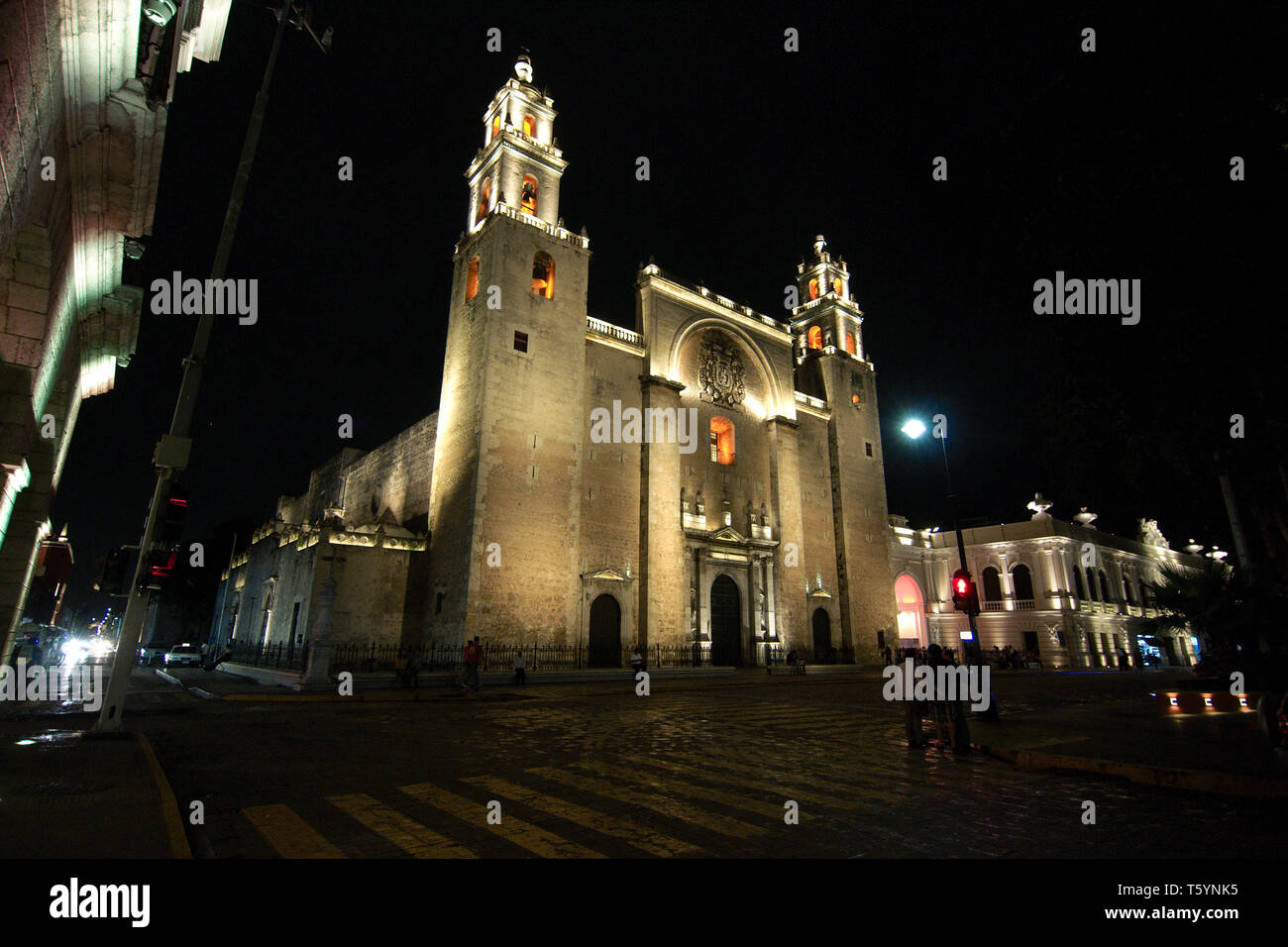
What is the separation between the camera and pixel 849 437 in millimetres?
37656

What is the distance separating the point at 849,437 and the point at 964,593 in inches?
1102

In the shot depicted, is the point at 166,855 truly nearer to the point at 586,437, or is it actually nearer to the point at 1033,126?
the point at 1033,126

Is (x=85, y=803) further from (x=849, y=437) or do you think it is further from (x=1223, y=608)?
(x=849, y=437)

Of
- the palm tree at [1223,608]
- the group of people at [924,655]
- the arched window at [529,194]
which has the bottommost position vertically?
the group of people at [924,655]

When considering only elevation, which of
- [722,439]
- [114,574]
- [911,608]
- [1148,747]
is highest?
[722,439]

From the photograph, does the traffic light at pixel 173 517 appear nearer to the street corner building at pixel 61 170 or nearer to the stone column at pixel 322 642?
the street corner building at pixel 61 170

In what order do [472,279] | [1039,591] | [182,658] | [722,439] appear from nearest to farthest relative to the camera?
[472,279], [722,439], [182,658], [1039,591]

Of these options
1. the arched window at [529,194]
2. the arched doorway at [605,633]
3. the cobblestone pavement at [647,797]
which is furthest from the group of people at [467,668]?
the arched window at [529,194]

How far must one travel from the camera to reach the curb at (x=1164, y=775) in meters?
5.32

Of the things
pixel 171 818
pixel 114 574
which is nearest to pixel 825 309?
pixel 114 574

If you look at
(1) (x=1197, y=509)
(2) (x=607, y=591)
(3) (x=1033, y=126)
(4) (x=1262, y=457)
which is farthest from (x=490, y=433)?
(1) (x=1197, y=509)

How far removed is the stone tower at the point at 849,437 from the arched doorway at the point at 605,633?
14.3m

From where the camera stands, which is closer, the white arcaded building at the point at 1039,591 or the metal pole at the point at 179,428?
the metal pole at the point at 179,428
